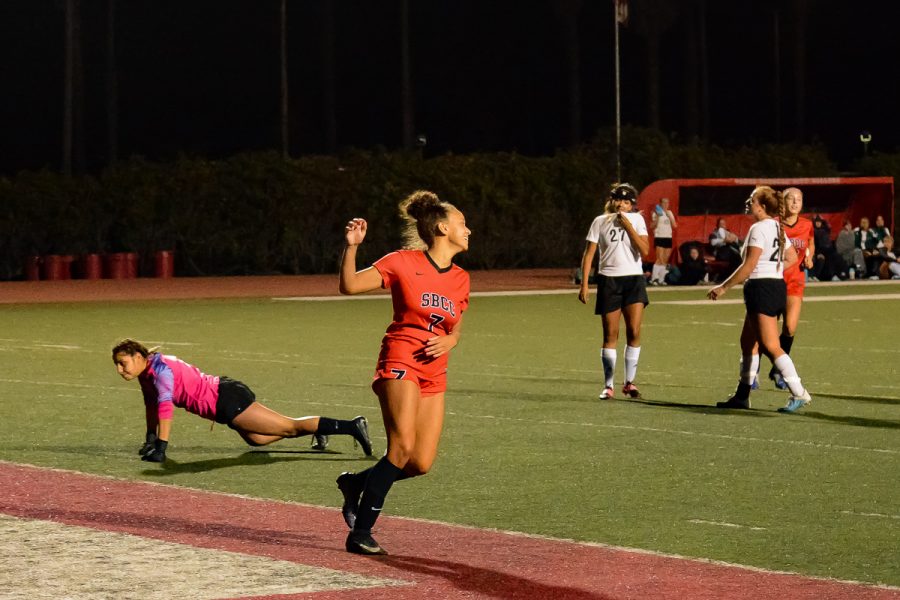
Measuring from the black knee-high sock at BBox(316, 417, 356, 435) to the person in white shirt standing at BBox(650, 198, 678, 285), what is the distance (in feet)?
79.8

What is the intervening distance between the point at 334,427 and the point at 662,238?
2454 centimetres

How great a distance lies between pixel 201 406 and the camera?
11391 millimetres

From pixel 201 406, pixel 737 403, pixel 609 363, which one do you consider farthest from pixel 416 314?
pixel 609 363

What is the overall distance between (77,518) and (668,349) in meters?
12.0

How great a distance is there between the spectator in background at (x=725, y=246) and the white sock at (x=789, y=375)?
21.0m

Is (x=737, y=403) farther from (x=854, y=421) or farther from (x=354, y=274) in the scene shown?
(x=354, y=274)

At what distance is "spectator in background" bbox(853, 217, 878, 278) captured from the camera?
124 ft

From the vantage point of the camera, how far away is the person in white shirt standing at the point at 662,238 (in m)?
35.4

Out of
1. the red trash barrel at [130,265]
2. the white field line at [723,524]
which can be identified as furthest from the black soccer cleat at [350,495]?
the red trash barrel at [130,265]

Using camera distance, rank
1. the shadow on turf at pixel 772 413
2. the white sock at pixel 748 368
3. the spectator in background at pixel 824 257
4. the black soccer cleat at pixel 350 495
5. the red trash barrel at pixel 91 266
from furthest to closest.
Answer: the red trash barrel at pixel 91 266
the spectator in background at pixel 824 257
the white sock at pixel 748 368
the shadow on turf at pixel 772 413
the black soccer cleat at pixel 350 495

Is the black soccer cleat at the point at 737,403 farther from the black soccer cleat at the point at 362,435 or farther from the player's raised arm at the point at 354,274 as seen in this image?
the player's raised arm at the point at 354,274

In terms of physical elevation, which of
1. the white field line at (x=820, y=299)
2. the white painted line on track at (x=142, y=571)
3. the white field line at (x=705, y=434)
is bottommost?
the white painted line on track at (x=142, y=571)

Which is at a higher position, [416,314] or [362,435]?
[416,314]

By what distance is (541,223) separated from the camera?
143ft
